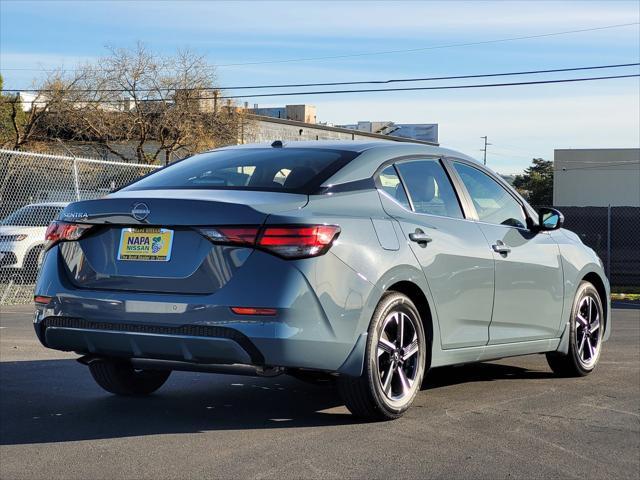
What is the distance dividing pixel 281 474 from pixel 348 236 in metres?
1.40

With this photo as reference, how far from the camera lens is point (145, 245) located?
5.52 m

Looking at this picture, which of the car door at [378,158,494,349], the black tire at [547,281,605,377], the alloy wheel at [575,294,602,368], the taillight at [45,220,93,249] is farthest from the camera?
the alloy wheel at [575,294,602,368]

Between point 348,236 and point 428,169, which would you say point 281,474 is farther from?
point 428,169

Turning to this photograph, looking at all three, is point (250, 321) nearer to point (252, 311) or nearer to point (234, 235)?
point (252, 311)

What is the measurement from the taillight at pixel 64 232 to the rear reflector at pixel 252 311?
1.09m

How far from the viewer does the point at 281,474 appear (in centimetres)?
482

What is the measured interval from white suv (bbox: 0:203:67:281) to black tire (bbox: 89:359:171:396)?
9.59 metres

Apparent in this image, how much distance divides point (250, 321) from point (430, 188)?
189 centimetres

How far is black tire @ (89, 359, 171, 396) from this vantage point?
22.1ft

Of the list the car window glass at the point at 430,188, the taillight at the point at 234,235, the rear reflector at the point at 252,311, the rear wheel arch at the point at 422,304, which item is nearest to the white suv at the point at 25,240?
the car window glass at the point at 430,188

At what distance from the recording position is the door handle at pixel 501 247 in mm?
6844

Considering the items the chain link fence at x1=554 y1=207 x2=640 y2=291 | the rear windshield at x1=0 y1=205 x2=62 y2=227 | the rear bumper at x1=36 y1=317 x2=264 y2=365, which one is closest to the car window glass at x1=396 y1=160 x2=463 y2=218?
the rear bumper at x1=36 y1=317 x2=264 y2=365

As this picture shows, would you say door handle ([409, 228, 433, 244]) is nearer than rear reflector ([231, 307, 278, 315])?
No

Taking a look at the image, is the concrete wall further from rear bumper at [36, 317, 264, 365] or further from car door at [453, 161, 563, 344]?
rear bumper at [36, 317, 264, 365]
